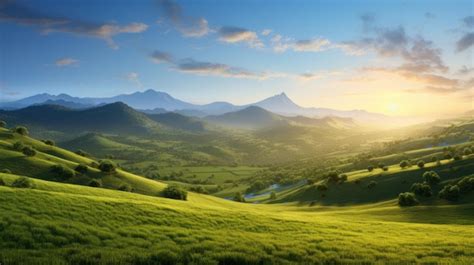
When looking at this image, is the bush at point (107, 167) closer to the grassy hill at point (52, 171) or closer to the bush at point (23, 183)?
the grassy hill at point (52, 171)

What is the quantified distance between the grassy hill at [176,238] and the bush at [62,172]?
2537 inches

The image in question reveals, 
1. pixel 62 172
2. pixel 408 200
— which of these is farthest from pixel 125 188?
pixel 408 200

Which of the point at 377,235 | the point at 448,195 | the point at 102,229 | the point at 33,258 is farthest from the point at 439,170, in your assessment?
the point at 33,258

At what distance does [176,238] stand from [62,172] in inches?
3216

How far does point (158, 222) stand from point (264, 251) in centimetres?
1309

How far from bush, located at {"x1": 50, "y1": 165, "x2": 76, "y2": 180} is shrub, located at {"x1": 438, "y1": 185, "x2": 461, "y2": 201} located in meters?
106

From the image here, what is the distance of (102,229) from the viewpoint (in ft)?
91.0

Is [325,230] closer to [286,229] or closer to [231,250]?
[286,229]

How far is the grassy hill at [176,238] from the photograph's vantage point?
22.8 meters

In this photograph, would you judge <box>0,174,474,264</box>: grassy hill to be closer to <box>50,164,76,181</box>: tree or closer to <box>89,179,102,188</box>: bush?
<box>89,179,102,188</box>: bush

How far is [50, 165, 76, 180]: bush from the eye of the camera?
303 feet

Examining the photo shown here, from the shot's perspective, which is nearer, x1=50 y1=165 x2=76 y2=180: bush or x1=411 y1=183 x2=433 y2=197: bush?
x1=411 y1=183 x2=433 y2=197: bush

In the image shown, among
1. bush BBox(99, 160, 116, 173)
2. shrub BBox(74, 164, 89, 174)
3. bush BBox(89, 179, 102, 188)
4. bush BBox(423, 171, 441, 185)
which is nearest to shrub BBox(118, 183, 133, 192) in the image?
bush BBox(89, 179, 102, 188)

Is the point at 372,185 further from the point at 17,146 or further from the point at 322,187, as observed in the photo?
the point at 17,146
